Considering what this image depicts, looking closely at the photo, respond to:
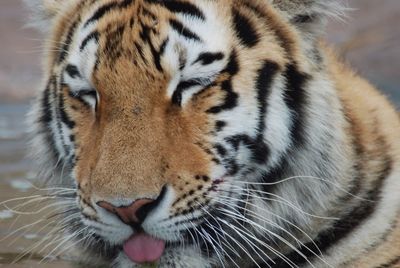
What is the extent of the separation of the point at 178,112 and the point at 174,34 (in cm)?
21

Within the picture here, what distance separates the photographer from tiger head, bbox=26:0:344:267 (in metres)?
2.55

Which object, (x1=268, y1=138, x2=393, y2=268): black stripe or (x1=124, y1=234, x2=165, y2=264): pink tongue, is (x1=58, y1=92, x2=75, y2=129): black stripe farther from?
(x1=268, y1=138, x2=393, y2=268): black stripe

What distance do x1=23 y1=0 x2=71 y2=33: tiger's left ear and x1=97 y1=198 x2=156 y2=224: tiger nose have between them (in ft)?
2.54

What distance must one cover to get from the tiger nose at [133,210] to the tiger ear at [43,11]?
2.56ft

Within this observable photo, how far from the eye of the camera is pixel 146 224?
8.29 ft

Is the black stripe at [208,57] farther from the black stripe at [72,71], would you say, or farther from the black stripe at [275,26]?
the black stripe at [72,71]

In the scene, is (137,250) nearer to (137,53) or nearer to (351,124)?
(137,53)

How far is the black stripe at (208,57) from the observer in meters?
2.67

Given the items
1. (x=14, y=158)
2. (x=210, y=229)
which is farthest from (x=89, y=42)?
(x=14, y=158)

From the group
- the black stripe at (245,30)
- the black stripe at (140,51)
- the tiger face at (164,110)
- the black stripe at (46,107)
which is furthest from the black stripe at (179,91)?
the black stripe at (46,107)

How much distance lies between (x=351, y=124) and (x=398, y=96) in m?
3.46

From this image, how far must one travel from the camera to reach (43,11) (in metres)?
3.14

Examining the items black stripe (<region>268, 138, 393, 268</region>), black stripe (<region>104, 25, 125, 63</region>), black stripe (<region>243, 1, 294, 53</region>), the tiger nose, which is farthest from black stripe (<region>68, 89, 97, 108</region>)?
black stripe (<region>268, 138, 393, 268</region>)

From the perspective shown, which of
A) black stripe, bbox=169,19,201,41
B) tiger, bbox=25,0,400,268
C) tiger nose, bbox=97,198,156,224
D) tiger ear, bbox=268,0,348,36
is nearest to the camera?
tiger nose, bbox=97,198,156,224
